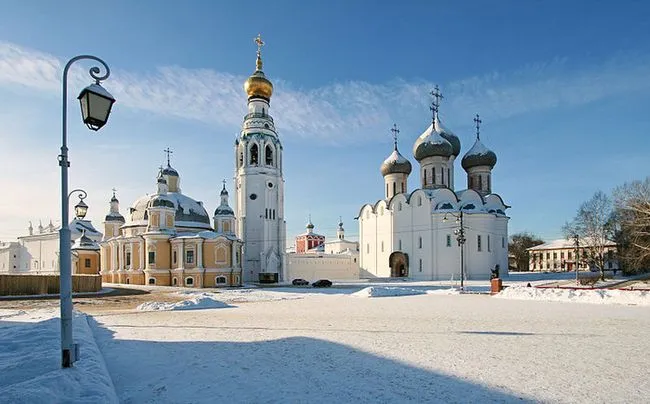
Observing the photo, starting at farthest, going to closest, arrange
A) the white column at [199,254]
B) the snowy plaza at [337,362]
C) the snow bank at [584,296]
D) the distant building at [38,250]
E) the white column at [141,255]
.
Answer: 1. the distant building at [38,250]
2. the white column at [141,255]
3. the white column at [199,254]
4. the snow bank at [584,296]
5. the snowy plaza at [337,362]

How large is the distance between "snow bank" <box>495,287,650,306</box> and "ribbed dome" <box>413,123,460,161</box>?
28474 millimetres

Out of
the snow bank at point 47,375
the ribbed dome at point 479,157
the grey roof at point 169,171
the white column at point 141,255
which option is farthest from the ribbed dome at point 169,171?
the snow bank at point 47,375

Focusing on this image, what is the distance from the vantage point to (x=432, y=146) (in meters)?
48.8

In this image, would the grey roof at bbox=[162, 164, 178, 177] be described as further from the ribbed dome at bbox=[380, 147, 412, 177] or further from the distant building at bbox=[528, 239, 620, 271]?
the distant building at bbox=[528, 239, 620, 271]

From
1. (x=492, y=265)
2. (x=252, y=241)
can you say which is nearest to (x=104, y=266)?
(x=252, y=241)

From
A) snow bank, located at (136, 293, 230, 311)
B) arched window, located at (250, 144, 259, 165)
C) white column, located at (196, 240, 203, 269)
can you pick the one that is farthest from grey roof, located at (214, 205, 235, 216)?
snow bank, located at (136, 293, 230, 311)

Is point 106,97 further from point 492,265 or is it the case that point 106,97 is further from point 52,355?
point 492,265

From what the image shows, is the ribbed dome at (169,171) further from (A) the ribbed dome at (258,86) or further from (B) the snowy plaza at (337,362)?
(B) the snowy plaza at (337,362)

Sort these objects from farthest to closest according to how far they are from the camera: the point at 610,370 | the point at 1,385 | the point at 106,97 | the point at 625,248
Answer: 1. the point at 625,248
2. the point at 610,370
3. the point at 106,97
4. the point at 1,385

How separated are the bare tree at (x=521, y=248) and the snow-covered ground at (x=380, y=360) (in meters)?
77.1

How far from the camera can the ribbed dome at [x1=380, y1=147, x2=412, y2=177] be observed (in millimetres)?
53062

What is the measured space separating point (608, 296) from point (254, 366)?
56.0ft

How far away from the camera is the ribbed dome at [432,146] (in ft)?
160

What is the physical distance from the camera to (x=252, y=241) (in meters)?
48.3
